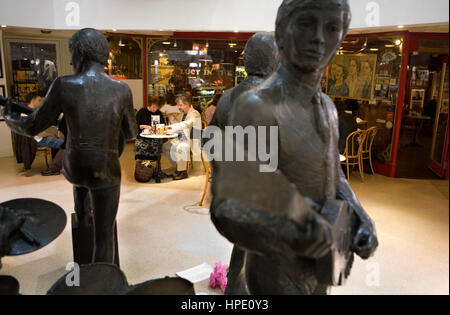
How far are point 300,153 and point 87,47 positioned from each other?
1687 mm

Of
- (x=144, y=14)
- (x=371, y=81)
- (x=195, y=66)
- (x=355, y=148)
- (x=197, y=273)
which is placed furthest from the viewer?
(x=195, y=66)

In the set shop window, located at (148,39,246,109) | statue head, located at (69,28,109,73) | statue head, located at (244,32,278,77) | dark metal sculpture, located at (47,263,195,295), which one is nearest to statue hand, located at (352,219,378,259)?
dark metal sculpture, located at (47,263,195,295)

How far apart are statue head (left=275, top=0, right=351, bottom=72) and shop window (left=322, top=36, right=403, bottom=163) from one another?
5788mm

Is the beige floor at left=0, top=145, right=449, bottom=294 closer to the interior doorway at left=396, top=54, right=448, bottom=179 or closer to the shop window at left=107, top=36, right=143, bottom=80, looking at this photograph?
the interior doorway at left=396, top=54, right=448, bottom=179

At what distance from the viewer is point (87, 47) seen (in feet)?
7.41

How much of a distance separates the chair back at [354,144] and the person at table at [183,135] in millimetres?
2443

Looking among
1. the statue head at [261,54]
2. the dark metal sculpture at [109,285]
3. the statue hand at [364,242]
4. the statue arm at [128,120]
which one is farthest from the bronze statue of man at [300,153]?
the statue arm at [128,120]

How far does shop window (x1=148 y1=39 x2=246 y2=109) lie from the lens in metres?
8.33

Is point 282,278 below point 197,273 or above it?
above

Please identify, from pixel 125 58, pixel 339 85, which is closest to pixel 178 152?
pixel 339 85

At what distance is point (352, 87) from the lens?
7090mm

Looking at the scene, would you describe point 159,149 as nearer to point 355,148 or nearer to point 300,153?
point 355,148
